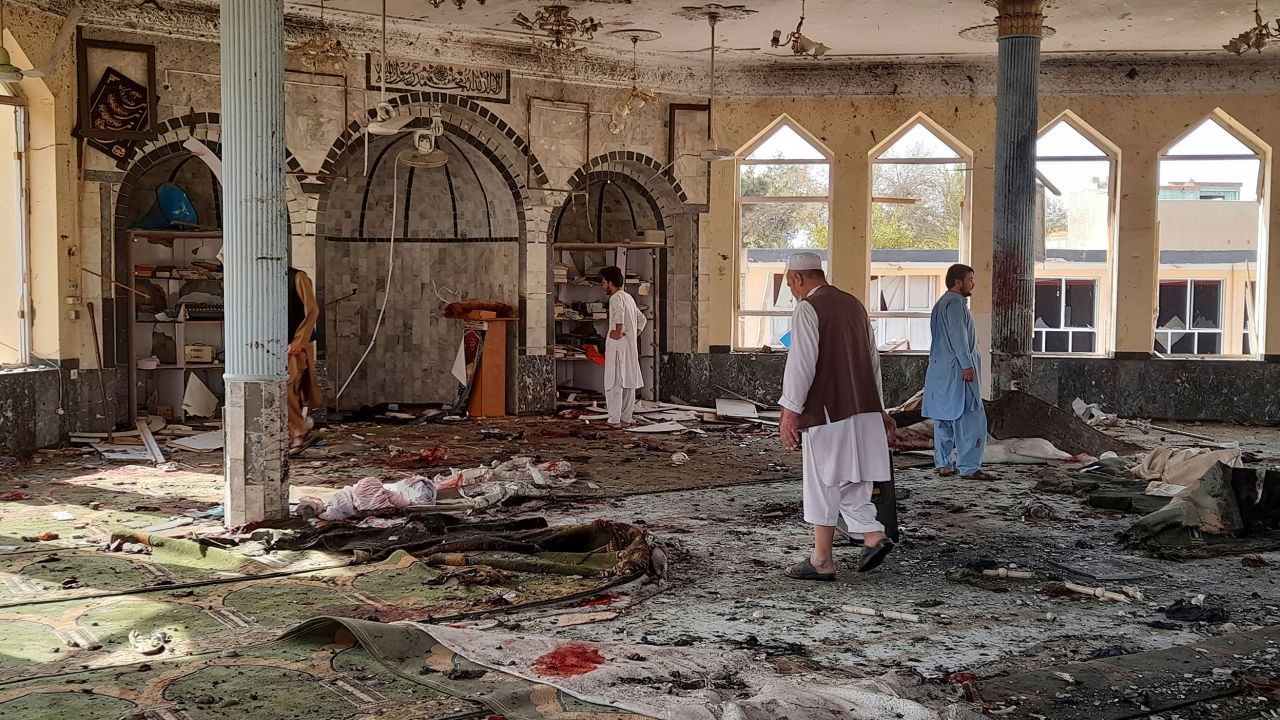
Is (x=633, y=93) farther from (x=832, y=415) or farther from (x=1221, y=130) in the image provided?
(x=832, y=415)

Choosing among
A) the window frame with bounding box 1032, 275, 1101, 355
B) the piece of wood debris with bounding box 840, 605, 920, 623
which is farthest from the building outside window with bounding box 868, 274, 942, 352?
the piece of wood debris with bounding box 840, 605, 920, 623

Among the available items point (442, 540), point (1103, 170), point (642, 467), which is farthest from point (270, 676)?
point (1103, 170)

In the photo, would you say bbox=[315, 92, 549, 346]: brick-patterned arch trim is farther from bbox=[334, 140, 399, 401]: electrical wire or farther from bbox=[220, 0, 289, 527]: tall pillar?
bbox=[220, 0, 289, 527]: tall pillar

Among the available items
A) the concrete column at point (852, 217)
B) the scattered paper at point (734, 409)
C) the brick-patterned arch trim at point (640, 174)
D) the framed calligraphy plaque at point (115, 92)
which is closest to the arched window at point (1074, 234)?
the concrete column at point (852, 217)

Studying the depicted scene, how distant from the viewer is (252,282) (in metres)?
6.38

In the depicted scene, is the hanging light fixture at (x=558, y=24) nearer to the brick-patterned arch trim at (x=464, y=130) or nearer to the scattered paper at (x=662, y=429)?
the brick-patterned arch trim at (x=464, y=130)

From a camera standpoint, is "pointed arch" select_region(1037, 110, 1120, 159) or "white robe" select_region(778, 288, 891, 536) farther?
"pointed arch" select_region(1037, 110, 1120, 159)

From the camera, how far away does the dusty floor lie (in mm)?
4273

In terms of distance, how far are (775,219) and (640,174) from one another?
1.71 metres

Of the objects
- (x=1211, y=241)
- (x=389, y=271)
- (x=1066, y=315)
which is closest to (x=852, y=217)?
(x=1066, y=315)

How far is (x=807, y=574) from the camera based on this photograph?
5500mm

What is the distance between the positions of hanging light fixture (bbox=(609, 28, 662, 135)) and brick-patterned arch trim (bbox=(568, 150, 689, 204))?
0.29 metres

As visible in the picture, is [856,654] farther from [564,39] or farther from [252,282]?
[564,39]

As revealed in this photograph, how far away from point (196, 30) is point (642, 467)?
5.90m
